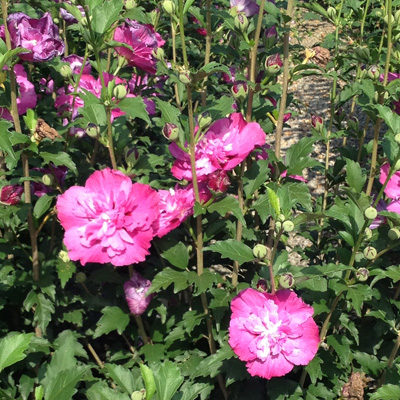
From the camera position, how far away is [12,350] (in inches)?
47.1

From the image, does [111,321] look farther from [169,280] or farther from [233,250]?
[233,250]

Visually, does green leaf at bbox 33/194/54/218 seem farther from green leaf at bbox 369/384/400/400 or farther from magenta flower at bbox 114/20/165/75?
green leaf at bbox 369/384/400/400

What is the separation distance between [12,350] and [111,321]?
77cm

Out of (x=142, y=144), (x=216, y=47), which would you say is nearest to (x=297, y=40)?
(x=142, y=144)

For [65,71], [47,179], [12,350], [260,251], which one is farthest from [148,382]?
[65,71]

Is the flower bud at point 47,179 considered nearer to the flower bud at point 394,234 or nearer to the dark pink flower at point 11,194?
the dark pink flower at point 11,194

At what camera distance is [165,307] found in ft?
6.63

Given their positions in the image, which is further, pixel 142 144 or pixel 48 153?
pixel 142 144

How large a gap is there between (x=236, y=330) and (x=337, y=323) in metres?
0.48

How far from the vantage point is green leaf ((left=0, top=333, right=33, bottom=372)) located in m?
1.18

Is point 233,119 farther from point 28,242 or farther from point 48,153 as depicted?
point 28,242

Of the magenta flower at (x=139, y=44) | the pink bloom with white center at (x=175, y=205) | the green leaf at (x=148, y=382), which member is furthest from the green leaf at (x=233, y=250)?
the magenta flower at (x=139, y=44)

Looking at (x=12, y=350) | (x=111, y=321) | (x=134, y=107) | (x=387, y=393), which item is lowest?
(x=111, y=321)

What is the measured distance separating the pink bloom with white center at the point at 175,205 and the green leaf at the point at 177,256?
0.57 ft
